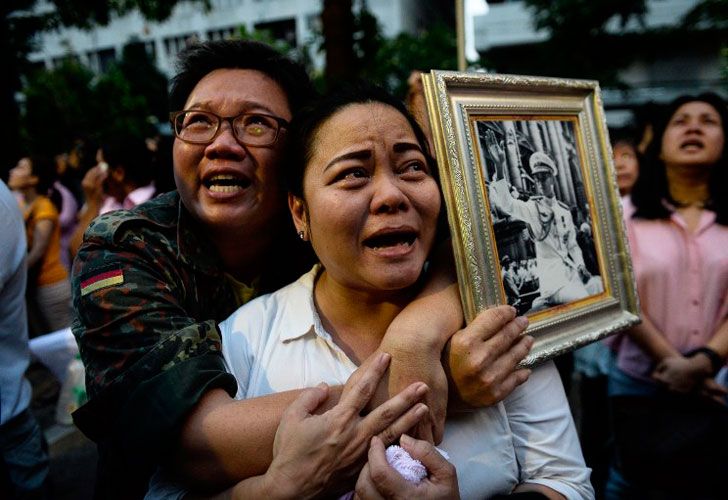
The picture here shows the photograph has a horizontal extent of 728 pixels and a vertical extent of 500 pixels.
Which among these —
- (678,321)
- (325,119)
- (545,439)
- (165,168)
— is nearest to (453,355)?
(545,439)

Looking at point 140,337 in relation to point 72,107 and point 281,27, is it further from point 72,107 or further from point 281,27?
point 281,27

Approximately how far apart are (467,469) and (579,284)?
65 centimetres

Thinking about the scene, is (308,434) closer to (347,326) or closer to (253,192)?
(347,326)

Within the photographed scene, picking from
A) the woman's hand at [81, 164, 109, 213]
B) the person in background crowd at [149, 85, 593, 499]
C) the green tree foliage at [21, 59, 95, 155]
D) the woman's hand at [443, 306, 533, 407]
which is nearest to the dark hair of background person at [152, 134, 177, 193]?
the woman's hand at [81, 164, 109, 213]

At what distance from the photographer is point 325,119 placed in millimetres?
1633

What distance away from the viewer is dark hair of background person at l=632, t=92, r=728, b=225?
9.82ft

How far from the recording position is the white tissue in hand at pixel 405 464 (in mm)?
1271

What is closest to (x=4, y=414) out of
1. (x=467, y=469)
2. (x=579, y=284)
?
(x=467, y=469)

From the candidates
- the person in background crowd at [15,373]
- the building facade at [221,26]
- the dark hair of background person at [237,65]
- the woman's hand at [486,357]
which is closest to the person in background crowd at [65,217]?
the person in background crowd at [15,373]

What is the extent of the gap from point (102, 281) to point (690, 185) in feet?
9.74

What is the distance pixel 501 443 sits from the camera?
155 cm

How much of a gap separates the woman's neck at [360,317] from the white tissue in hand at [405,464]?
403 millimetres

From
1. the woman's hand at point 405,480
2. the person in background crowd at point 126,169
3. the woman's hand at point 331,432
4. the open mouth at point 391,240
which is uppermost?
the person in background crowd at point 126,169

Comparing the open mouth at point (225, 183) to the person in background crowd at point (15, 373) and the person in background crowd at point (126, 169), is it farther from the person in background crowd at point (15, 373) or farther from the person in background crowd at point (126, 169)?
the person in background crowd at point (126, 169)
